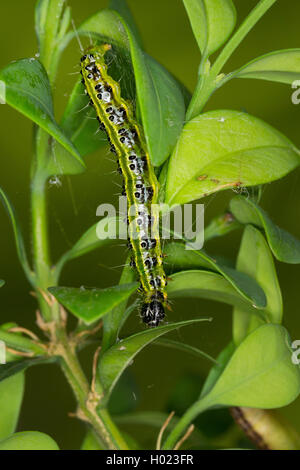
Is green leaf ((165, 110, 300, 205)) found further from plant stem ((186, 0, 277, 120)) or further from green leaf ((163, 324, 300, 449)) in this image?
green leaf ((163, 324, 300, 449))

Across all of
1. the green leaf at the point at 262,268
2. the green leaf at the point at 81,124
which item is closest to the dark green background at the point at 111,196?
the green leaf at the point at 81,124

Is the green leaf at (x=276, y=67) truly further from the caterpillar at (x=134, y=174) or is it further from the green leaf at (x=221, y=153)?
the caterpillar at (x=134, y=174)

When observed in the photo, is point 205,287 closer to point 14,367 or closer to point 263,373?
point 263,373

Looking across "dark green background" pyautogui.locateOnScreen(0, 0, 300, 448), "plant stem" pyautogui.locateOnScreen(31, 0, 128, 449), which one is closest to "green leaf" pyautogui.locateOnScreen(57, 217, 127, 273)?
"plant stem" pyautogui.locateOnScreen(31, 0, 128, 449)

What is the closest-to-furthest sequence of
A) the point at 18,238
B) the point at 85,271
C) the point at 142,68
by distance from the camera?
the point at 142,68 → the point at 18,238 → the point at 85,271

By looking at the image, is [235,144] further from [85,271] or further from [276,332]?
[85,271]

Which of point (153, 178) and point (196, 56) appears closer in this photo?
point (153, 178)

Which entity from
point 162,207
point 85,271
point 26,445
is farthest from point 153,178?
point 85,271

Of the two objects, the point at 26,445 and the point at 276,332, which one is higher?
the point at 276,332
